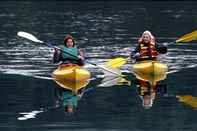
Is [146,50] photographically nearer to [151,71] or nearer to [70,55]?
[151,71]

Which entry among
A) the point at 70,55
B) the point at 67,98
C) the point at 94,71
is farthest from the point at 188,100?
the point at 94,71

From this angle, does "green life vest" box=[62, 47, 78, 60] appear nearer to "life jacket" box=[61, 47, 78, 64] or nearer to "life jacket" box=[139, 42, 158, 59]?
"life jacket" box=[61, 47, 78, 64]

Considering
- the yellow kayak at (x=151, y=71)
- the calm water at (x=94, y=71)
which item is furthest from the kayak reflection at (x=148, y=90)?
the yellow kayak at (x=151, y=71)

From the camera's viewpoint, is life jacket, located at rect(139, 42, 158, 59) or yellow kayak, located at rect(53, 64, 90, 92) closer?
yellow kayak, located at rect(53, 64, 90, 92)

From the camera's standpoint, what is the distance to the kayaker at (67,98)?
16.8 meters

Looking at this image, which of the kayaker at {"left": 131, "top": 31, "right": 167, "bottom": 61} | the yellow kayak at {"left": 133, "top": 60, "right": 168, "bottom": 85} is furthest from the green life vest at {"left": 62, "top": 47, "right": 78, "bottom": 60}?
the kayaker at {"left": 131, "top": 31, "right": 167, "bottom": 61}

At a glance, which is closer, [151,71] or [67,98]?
[67,98]

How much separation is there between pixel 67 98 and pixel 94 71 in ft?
17.4

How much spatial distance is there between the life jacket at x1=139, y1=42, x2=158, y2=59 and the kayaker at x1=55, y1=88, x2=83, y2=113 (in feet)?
13.4

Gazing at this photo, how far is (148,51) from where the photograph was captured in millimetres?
22500

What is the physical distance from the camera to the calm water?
15164 mm

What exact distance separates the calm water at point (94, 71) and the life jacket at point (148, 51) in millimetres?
Answer: 881

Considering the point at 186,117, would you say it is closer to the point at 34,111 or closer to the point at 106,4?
the point at 34,111

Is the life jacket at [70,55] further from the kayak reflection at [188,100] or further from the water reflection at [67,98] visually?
the kayak reflection at [188,100]
